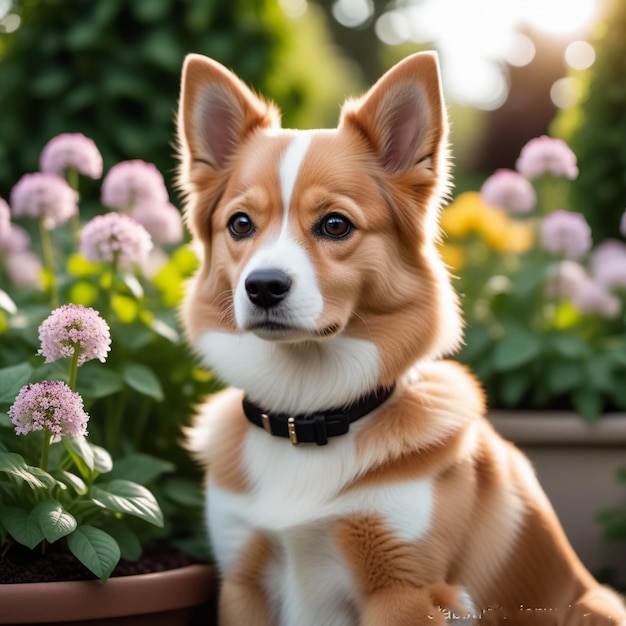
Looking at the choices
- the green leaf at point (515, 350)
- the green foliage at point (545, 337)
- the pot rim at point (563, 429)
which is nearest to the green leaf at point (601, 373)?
the green foliage at point (545, 337)

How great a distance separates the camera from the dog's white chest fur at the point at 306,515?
2.34m

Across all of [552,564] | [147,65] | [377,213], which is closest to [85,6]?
[147,65]

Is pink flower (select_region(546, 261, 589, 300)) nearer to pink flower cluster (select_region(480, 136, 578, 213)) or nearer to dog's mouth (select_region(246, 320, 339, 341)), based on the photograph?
pink flower cluster (select_region(480, 136, 578, 213))

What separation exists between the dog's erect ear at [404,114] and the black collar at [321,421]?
2.23 feet

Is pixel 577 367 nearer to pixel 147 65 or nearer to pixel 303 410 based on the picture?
pixel 303 410

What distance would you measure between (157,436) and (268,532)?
1.09 m

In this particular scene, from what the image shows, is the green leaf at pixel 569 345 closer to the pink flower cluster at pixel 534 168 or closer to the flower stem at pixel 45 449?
the pink flower cluster at pixel 534 168

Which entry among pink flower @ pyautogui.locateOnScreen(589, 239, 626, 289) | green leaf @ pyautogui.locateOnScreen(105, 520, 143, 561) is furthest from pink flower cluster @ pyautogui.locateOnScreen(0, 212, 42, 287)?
pink flower @ pyautogui.locateOnScreen(589, 239, 626, 289)

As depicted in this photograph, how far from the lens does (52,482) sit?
226 cm

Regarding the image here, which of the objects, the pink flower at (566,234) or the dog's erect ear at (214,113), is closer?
the dog's erect ear at (214,113)

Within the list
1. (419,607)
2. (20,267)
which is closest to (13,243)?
(20,267)

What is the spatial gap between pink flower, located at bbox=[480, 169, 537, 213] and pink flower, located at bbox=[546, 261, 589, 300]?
1.09ft

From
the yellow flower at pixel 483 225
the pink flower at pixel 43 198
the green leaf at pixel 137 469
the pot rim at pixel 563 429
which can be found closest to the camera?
the green leaf at pixel 137 469

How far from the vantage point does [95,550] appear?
89.8 inches
